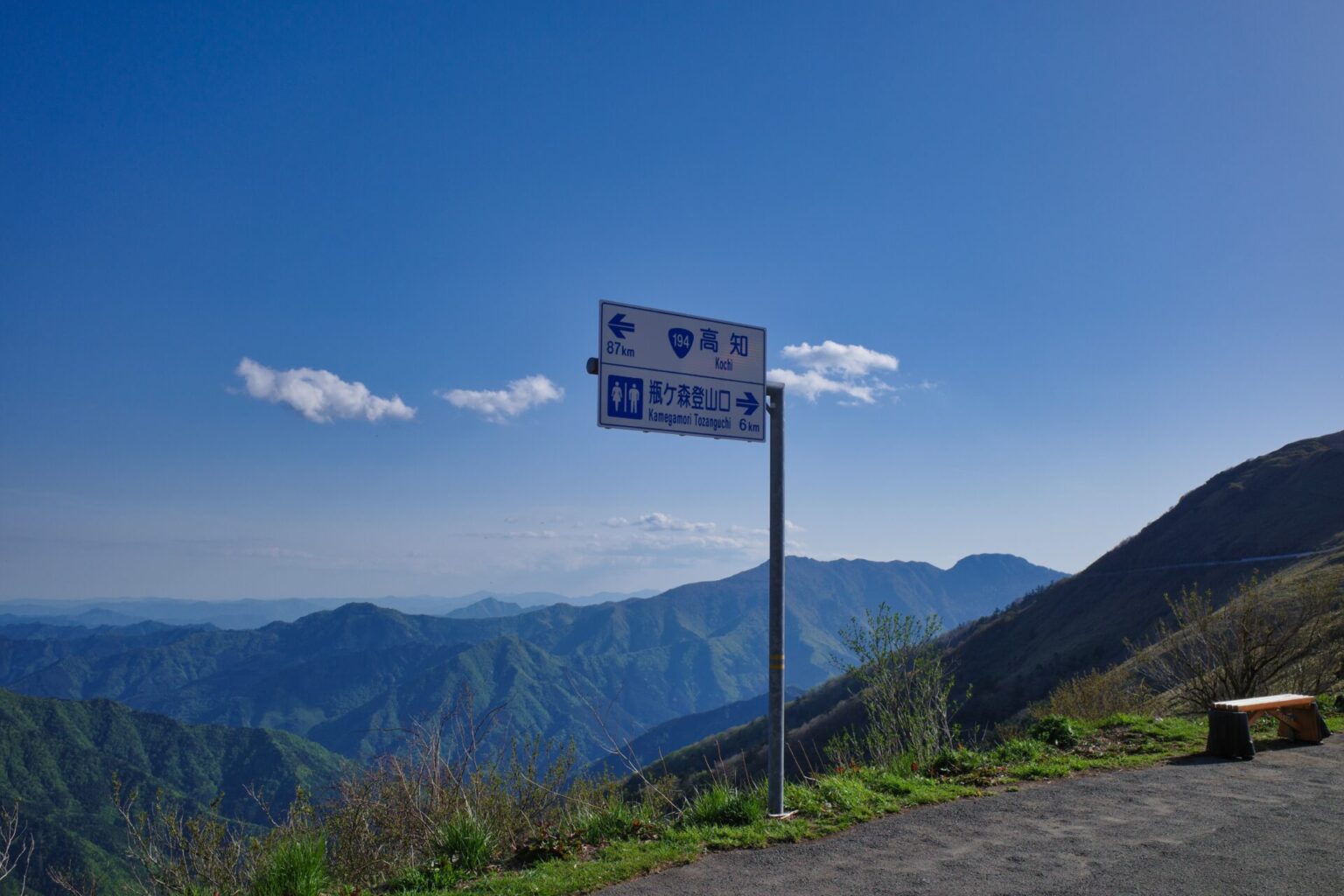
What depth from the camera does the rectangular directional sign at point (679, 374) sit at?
638 cm

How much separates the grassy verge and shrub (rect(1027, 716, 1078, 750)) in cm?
1

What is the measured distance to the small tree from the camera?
9.67 meters

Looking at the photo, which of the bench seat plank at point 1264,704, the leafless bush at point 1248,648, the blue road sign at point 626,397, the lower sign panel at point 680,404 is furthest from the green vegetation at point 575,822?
the leafless bush at point 1248,648

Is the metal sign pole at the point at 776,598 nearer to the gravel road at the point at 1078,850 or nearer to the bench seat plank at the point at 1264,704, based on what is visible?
the gravel road at the point at 1078,850

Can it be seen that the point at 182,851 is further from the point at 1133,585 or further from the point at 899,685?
the point at 1133,585

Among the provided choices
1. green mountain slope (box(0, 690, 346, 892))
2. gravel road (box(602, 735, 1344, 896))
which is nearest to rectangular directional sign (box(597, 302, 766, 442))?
gravel road (box(602, 735, 1344, 896))

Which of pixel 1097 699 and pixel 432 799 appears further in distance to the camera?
pixel 1097 699

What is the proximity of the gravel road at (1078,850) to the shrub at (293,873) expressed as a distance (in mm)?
1906

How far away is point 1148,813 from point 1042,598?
8323cm

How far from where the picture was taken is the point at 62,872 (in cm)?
604

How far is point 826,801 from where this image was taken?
263 inches

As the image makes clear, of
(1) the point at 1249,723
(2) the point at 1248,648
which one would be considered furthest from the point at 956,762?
(2) the point at 1248,648

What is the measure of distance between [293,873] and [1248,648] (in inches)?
521

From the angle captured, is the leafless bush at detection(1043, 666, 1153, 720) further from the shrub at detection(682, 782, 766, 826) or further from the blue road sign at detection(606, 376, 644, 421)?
the blue road sign at detection(606, 376, 644, 421)
